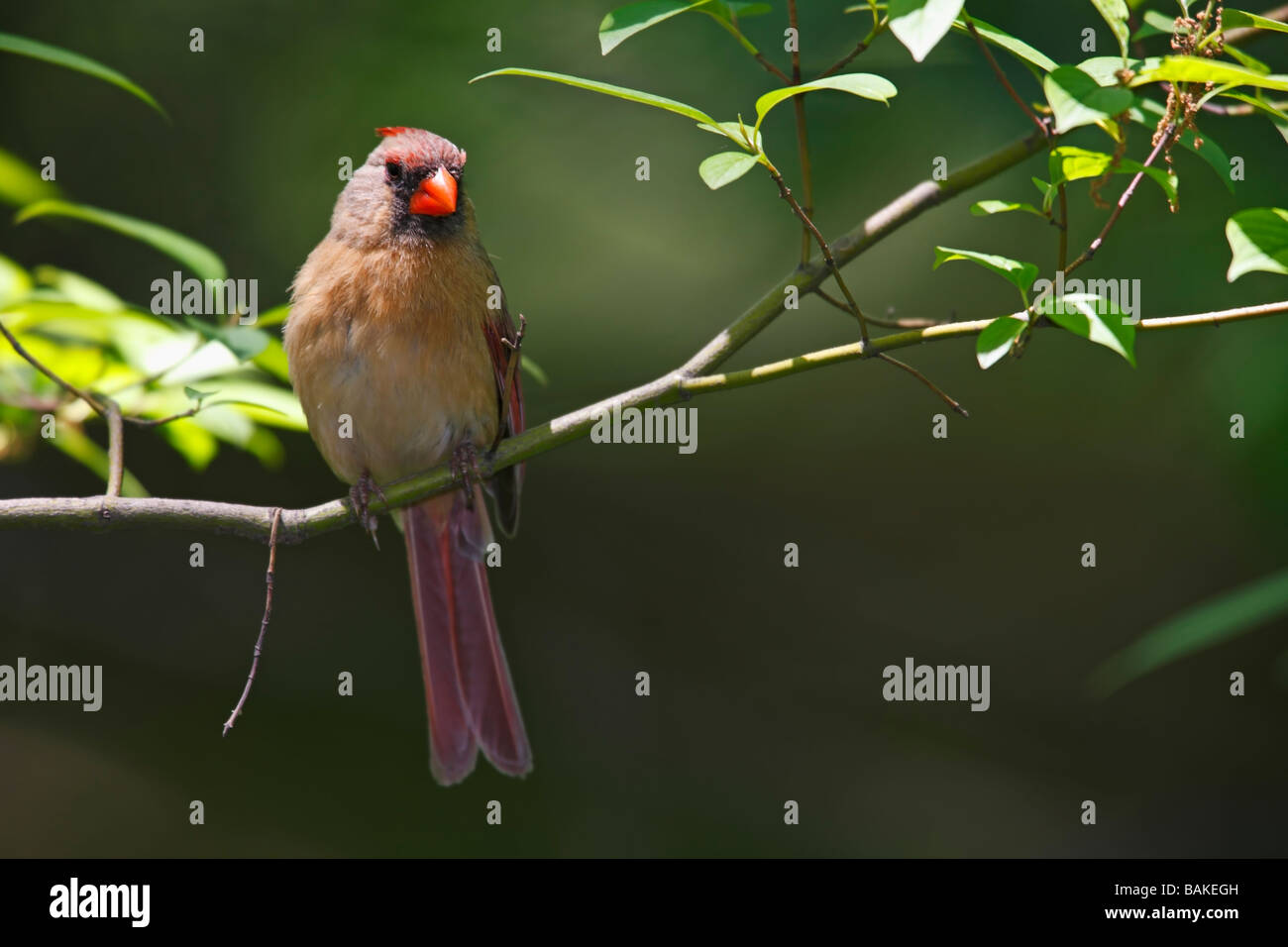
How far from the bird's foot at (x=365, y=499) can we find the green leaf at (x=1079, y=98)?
146 cm

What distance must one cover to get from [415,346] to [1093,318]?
6.20ft

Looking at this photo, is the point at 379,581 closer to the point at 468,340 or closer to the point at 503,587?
the point at 503,587

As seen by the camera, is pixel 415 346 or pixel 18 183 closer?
pixel 18 183

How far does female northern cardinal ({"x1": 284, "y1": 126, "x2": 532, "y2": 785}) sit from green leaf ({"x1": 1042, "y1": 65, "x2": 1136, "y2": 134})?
1788 mm

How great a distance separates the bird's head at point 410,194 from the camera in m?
2.94

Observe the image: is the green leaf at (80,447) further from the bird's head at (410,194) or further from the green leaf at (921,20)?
the green leaf at (921,20)

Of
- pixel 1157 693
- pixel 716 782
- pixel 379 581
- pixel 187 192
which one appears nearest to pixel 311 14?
pixel 187 192

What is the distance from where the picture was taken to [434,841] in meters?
4.78

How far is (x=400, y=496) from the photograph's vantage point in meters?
2.34

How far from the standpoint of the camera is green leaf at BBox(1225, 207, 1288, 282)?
1452 mm
